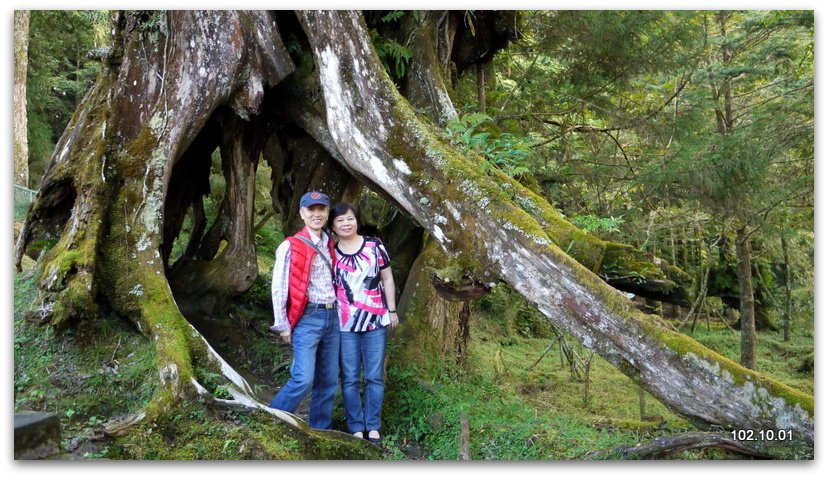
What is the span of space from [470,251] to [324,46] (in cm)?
184

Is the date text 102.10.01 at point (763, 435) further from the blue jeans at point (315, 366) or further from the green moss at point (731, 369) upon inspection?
the blue jeans at point (315, 366)

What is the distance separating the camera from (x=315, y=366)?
3.98m

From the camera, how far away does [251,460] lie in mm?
3498

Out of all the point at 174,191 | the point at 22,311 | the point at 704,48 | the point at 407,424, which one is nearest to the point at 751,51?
the point at 704,48

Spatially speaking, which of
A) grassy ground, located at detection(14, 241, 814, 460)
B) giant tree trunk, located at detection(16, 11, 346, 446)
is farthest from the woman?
giant tree trunk, located at detection(16, 11, 346, 446)

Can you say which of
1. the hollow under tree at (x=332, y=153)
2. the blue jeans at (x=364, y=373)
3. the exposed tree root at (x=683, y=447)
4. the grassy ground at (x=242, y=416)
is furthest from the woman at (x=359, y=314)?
the exposed tree root at (x=683, y=447)

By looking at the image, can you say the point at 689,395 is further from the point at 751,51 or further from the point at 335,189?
the point at 751,51

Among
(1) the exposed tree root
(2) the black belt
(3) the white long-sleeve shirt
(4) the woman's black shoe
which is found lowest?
(4) the woman's black shoe

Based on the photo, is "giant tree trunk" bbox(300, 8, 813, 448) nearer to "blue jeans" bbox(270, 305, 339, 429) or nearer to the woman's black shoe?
"blue jeans" bbox(270, 305, 339, 429)

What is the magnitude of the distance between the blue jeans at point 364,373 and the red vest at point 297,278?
36 cm

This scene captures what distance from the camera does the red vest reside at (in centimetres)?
374

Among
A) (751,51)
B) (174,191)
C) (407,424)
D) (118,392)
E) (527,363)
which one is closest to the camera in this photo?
(118,392)

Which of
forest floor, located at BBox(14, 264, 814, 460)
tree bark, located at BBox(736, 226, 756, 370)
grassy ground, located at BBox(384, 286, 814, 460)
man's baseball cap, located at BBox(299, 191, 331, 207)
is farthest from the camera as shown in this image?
tree bark, located at BBox(736, 226, 756, 370)

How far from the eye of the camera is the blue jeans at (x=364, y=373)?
13.0 feet
